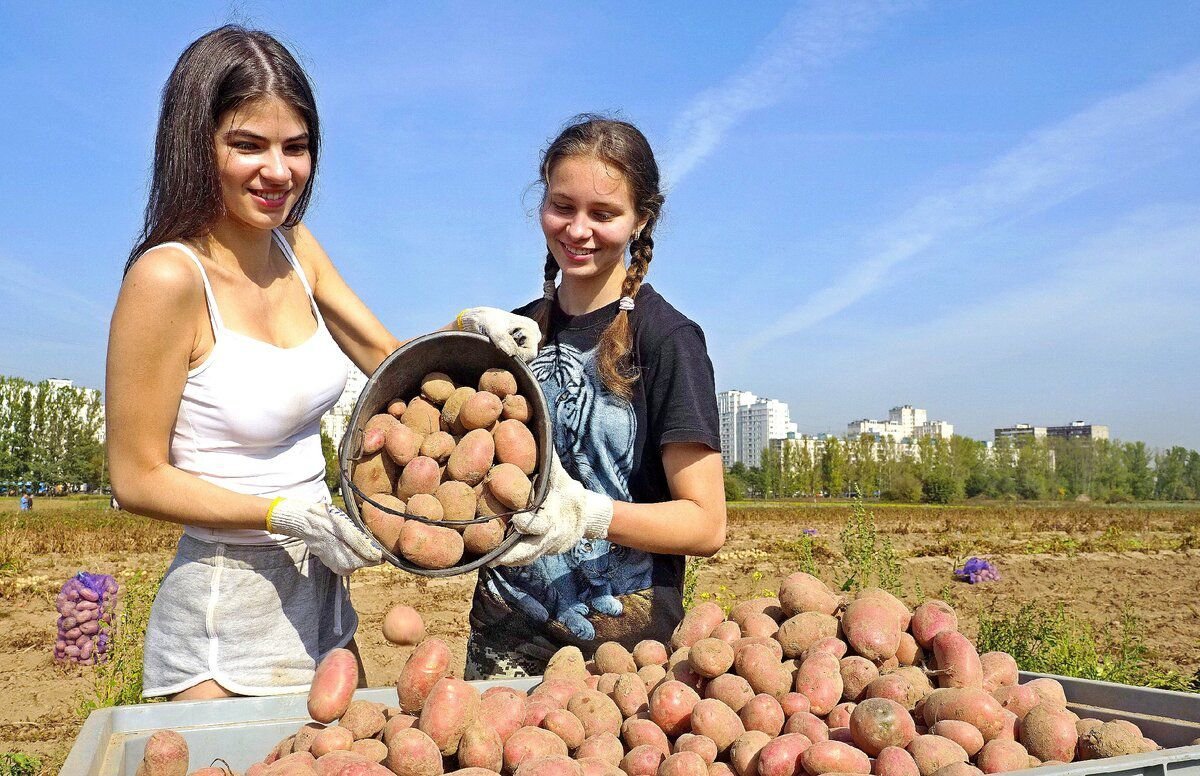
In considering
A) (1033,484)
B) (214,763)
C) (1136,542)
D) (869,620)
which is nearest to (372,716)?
(214,763)

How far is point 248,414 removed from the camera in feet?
6.59

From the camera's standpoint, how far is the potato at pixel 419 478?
1986mm

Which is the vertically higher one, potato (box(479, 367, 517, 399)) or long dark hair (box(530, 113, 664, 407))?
long dark hair (box(530, 113, 664, 407))

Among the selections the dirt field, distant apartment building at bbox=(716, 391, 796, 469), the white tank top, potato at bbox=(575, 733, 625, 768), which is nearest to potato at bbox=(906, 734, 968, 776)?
potato at bbox=(575, 733, 625, 768)

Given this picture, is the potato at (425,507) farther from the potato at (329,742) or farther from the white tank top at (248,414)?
the potato at (329,742)

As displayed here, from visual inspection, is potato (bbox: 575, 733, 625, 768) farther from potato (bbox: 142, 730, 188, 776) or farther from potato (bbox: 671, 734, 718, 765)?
potato (bbox: 142, 730, 188, 776)

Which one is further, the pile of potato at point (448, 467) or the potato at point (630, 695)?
the pile of potato at point (448, 467)

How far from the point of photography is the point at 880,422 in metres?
138

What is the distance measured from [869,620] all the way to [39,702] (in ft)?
22.0

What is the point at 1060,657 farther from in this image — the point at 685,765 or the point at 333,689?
the point at 333,689

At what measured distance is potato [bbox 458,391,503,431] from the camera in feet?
6.68

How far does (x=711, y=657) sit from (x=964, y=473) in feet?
231

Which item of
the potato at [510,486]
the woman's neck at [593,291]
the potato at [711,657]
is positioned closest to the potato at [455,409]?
the potato at [510,486]

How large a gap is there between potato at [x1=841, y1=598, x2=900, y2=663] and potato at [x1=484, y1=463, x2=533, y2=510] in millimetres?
768
